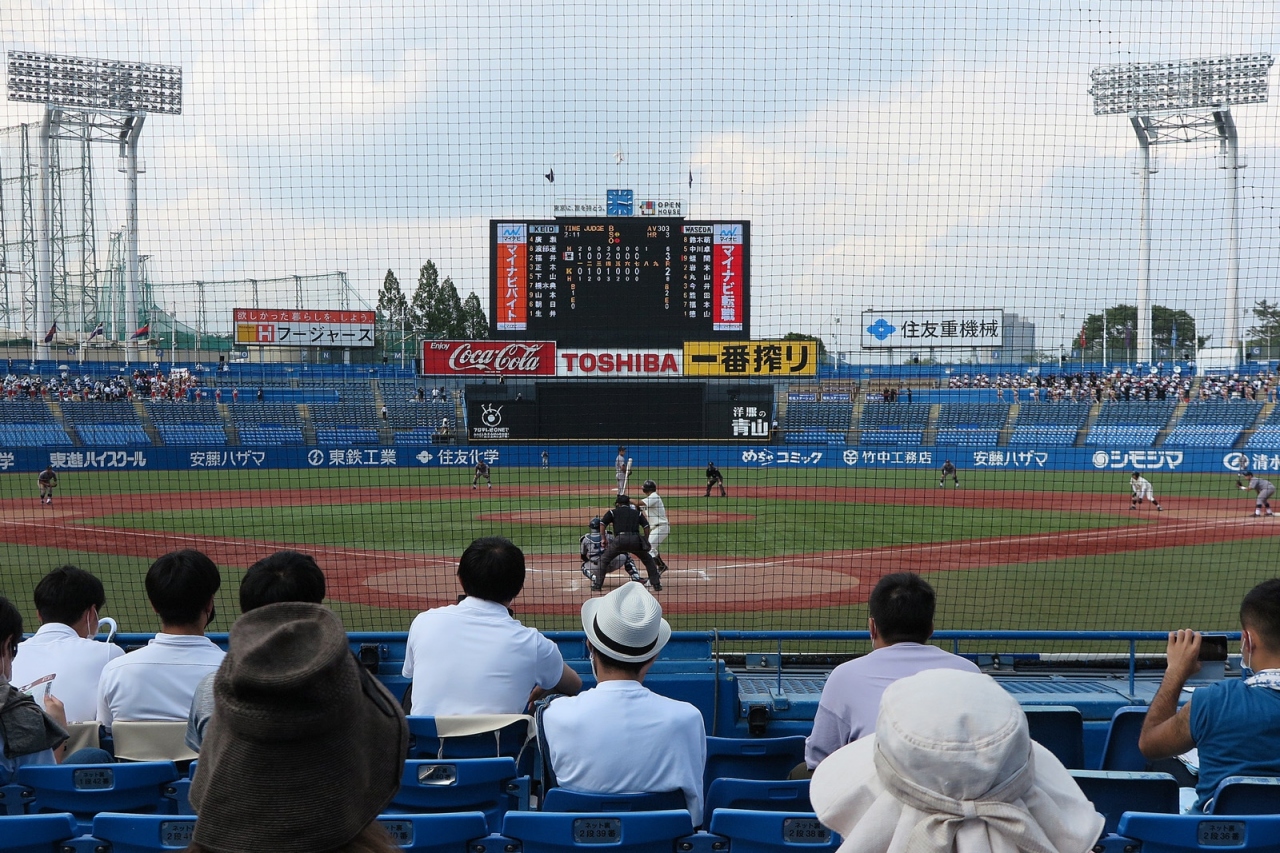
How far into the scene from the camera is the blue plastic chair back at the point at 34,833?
8.52 feet

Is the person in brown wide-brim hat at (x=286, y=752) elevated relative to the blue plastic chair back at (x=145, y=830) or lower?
elevated

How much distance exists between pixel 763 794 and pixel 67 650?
9.98 ft

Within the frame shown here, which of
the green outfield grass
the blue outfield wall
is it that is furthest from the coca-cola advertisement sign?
the green outfield grass

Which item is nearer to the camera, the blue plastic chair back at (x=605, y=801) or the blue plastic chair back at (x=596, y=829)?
the blue plastic chair back at (x=596, y=829)

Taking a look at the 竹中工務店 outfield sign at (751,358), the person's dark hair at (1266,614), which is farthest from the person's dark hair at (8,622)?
the 竹中工務店 outfield sign at (751,358)

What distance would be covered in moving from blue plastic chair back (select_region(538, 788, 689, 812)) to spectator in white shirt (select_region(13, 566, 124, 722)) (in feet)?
7.68

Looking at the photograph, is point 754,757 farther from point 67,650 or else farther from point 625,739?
point 67,650

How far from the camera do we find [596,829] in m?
2.68

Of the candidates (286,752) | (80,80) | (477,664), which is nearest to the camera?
(286,752)

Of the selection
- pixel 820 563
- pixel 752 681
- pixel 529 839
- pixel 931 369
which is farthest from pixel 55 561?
pixel 931 369

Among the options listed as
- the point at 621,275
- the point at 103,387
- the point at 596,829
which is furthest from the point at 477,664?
the point at 103,387

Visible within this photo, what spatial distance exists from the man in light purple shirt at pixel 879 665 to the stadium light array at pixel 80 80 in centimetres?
3280

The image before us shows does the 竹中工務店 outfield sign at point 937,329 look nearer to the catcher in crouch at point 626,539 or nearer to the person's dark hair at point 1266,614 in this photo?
the catcher in crouch at point 626,539

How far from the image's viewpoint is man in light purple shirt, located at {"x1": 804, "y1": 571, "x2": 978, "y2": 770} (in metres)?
3.49
